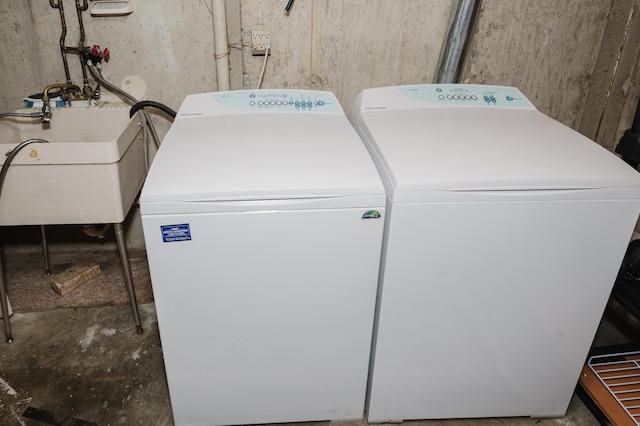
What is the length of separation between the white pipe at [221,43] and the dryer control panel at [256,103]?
0.32m

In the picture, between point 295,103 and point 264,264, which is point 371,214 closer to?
point 264,264

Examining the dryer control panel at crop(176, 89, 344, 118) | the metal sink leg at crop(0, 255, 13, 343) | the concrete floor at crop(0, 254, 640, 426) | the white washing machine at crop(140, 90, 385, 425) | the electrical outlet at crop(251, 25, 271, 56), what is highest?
the electrical outlet at crop(251, 25, 271, 56)

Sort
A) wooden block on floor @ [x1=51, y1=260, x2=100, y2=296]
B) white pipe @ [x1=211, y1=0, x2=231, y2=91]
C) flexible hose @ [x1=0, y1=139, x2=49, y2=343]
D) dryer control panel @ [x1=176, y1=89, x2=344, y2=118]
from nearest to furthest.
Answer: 1. flexible hose @ [x1=0, y1=139, x2=49, y2=343]
2. dryer control panel @ [x1=176, y1=89, x2=344, y2=118]
3. white pipe @ [x1=211, y1=0, x2=231, y2=91]
4. wooden block on floor @ [x1=51, y1=260, x2=100, y2=296]

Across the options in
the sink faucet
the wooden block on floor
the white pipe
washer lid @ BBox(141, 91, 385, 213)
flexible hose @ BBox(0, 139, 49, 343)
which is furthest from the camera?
the wooden block on floor

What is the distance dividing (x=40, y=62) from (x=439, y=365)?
6.78ft

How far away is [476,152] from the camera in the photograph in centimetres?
132

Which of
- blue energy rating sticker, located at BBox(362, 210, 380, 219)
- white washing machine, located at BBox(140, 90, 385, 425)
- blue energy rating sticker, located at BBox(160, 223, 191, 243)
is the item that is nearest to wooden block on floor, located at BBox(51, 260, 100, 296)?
white washing machine, located at BBox(140, 90, 385, 425)

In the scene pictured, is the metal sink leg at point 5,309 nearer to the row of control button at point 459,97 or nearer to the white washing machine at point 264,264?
the white washing machine at point 264,264

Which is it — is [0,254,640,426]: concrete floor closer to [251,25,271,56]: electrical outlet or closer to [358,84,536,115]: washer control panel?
[358,84,536,115]: washer control panel

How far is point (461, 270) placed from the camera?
1.27m

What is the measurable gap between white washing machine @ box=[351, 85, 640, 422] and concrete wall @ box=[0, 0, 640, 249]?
1.84 feet

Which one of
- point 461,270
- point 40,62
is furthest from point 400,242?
point 40,62

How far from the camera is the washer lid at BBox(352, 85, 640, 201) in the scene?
118cm

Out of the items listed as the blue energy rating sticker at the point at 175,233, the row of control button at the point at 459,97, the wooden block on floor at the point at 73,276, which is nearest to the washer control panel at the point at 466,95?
the row of control button at the point at 459,97
